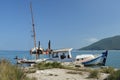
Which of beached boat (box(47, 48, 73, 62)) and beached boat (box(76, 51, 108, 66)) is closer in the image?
beached boat (box(47, 48, 73, 62))

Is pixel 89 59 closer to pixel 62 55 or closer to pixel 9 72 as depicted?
pixel 62 55

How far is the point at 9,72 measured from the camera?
9.38m

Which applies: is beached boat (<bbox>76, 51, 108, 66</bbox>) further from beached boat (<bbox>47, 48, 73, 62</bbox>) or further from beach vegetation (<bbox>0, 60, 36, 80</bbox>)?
beach vegetation (<bbox>0, 60, 36, 80</bbox>)

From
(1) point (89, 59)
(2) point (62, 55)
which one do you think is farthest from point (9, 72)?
(1) point (89, 59)

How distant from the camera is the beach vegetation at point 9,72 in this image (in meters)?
9.01

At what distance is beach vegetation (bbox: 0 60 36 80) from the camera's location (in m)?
9.01

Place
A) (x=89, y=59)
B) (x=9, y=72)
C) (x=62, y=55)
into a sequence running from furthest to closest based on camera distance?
(x=89, y=59) → (x=62, y=55) → (x=9, y=72)

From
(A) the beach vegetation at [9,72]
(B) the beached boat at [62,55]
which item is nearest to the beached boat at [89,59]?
(B) the beached boat at [62,55]

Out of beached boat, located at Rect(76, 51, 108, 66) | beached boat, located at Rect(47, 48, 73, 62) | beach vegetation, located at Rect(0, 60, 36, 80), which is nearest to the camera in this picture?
beach vegetation, located at Rect(0, 60, 36, 80)

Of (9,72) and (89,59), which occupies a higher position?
(89,59)

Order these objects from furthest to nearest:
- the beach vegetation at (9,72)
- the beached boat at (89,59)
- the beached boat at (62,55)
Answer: the beached boat at (89,59) < the beached boat at (62,55) < the beach vegetation at (9,72)

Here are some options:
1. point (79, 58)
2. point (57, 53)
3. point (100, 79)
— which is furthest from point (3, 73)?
point (79, 58)

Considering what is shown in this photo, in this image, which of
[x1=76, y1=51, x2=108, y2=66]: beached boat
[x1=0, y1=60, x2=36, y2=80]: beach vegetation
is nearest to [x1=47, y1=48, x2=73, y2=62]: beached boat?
[x1=76, y1=51, x2=108, y2=66]: beached boat

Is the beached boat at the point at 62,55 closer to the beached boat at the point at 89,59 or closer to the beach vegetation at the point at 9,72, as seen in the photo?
the beached boat at the point at 89,59
